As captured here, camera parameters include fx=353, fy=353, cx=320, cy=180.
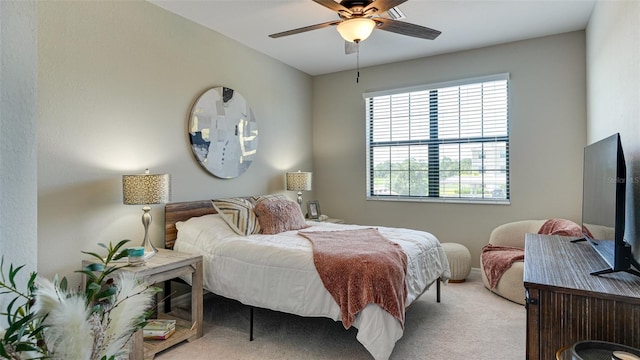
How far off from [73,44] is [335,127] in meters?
3.39

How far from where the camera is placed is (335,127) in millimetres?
5281

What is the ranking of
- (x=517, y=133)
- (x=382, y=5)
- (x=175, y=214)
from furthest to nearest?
(x=517, y=133) → (x=175, y=214) → (x=382, y=5)

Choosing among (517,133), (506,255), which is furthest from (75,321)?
(517,133)

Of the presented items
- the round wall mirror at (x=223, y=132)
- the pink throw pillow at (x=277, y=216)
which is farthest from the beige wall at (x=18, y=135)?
the round wall mirror at (x=223, y=132)

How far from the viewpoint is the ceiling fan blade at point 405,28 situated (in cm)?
261

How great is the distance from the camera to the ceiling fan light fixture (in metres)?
2.51

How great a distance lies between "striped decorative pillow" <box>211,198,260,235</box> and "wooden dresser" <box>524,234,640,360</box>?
7.52 ft

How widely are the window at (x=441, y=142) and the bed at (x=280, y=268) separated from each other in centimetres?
153

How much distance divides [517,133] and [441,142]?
86 centimetres

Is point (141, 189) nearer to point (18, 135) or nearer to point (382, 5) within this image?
point (18, 135)

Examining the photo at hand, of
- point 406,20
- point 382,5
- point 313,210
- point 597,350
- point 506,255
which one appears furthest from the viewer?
point 313,210

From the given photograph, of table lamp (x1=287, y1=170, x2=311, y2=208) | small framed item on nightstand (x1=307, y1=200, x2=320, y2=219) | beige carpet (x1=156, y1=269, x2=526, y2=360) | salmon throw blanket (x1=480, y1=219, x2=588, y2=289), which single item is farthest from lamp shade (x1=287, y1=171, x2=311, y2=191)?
salmon throw blanket (x1=480, y1=219, x2=588, y2=289)

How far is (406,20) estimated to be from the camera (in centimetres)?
342

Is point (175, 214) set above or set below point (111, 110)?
below
